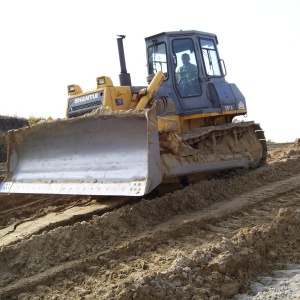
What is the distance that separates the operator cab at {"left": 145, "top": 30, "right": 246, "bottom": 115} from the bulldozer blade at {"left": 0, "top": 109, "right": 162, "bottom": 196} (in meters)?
1.81

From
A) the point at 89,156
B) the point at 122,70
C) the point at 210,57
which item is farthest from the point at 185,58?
the point at 89,156

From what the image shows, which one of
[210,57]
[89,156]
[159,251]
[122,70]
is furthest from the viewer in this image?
[210,57]

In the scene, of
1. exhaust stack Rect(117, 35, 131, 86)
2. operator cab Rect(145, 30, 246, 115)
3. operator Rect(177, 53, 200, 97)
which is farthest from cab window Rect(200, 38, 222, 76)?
exhaust stack Rect(117, 35, 131, 86)

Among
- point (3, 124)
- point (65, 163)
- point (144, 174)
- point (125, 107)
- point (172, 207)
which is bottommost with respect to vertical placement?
point (172, 207)

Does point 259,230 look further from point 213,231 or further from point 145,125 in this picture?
point 145,125

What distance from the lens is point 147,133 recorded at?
18.4 feet

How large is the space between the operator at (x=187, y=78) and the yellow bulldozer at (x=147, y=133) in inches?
0.7

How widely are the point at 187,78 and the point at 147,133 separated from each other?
120 inches

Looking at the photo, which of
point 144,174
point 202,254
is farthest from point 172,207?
point 202,254

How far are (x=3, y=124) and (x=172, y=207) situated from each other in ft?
57.8

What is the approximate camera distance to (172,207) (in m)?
6.02

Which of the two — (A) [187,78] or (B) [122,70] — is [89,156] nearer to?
(B) [122,70]

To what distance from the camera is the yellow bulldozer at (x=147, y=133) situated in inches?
232

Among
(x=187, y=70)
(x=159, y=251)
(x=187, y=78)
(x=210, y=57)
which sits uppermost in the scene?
(x=210, y=57)
